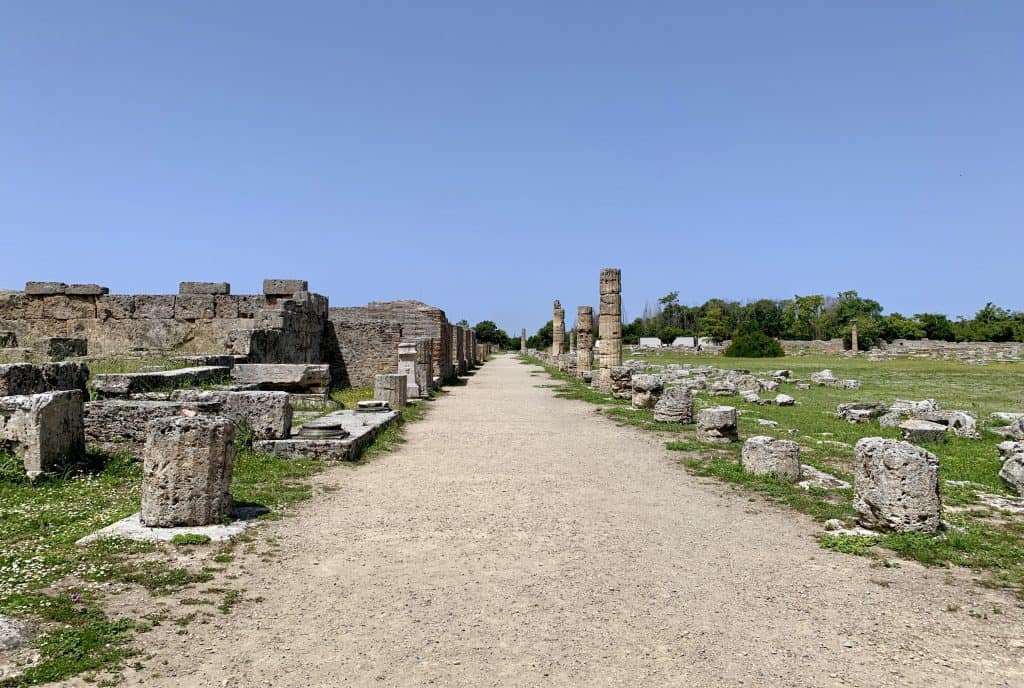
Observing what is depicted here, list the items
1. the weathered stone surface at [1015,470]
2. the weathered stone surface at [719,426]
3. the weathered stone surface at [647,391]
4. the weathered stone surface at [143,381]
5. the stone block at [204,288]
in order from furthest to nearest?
the stone block at [204,288] < the weathered stone surface at [647,391] < the weathered stone surface at [719,426] < the weathered stone surface at [143,381] < the weathered stone surface at [1015,470]

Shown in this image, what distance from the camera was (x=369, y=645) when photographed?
3.99 meters

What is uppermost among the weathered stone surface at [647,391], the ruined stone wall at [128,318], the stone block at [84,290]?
the stone block at [84,290]

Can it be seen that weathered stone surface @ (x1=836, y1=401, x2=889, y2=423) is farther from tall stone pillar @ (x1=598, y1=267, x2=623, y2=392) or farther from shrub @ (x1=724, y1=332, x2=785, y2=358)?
shrub @ (x1=724, y1=332, x2=785, y2=358)

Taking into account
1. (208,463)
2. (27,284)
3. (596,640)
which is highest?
(27,284)

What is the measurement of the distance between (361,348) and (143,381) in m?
12.8

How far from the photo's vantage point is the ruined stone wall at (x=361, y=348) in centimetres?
2289

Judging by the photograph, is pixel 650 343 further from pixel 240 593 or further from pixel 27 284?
pixel 240 593

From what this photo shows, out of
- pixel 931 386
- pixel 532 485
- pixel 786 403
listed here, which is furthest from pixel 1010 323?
pixel 532 485

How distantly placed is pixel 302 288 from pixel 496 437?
9824 mm

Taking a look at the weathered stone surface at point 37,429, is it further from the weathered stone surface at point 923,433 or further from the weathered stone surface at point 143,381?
the weathered stone surface at point 923,433

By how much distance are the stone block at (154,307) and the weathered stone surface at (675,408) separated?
496 inches

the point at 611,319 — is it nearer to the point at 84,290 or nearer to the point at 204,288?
the point at 204,288

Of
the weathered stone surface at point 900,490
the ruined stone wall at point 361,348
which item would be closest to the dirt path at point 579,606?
the weathered stone surface at point 900,490

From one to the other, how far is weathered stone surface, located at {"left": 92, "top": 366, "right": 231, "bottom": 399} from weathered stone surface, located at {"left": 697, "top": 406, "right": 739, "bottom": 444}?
28.0 feet
